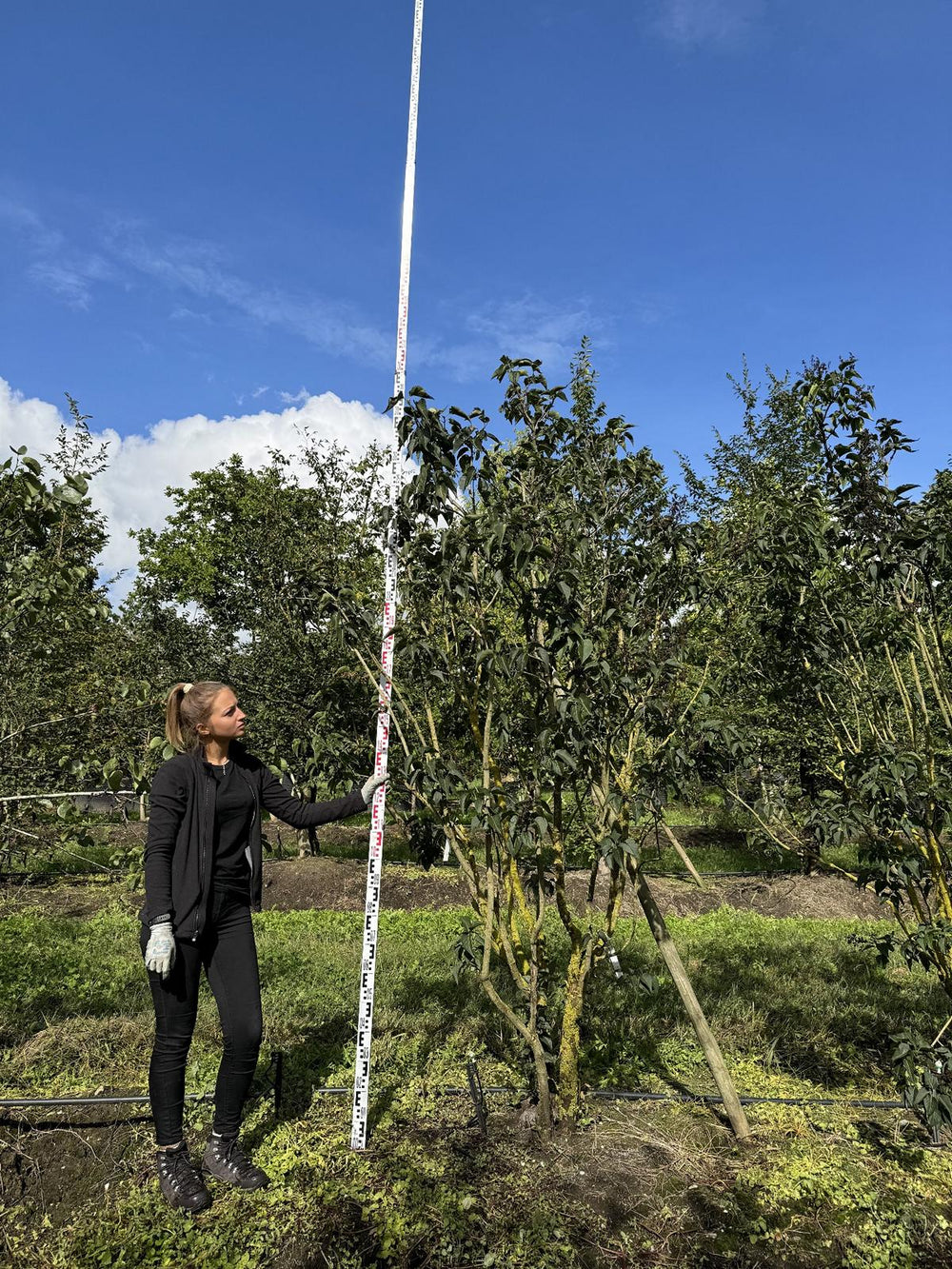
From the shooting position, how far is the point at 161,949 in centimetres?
283

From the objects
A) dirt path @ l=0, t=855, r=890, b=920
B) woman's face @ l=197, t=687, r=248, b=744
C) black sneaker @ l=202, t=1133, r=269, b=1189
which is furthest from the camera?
dirt path @ l=0, t=855, r=890, b=920

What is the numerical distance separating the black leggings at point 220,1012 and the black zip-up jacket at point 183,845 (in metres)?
0.09

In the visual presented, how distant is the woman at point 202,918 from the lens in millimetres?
2961

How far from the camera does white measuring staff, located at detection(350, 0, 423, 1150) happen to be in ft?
10.8

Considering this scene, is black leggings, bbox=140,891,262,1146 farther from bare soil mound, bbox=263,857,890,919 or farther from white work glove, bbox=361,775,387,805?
bare soil mound, bbox=263,857,890,919

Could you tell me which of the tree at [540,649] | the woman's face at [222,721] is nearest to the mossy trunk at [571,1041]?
the tree at [540,649]

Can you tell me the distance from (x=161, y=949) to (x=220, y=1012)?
40 centimetres

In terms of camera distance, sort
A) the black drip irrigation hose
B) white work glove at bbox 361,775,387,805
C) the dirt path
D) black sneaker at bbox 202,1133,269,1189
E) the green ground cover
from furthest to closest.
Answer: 1. the dirt path
2. the black drip irrigation hose
3. white work glove at bbox 361,775,387,805
4. black sneaker at bbox 202,1133,269,1189
5. the green ground cover

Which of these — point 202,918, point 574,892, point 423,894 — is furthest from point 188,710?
point 574,892

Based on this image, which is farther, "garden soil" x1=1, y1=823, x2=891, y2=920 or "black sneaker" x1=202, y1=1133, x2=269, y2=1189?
"garden soil" x1=1, y1=823, x2=891, y2=920

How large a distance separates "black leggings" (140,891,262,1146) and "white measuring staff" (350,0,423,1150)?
46cm

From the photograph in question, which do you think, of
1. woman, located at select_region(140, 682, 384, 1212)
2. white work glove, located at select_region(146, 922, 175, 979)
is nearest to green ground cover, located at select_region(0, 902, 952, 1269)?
woman, located at select_region(140, 682, 384, 1212)

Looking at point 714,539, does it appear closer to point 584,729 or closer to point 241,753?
point 584,729

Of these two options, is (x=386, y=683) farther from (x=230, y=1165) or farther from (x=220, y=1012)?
(x=230, y=1165)
